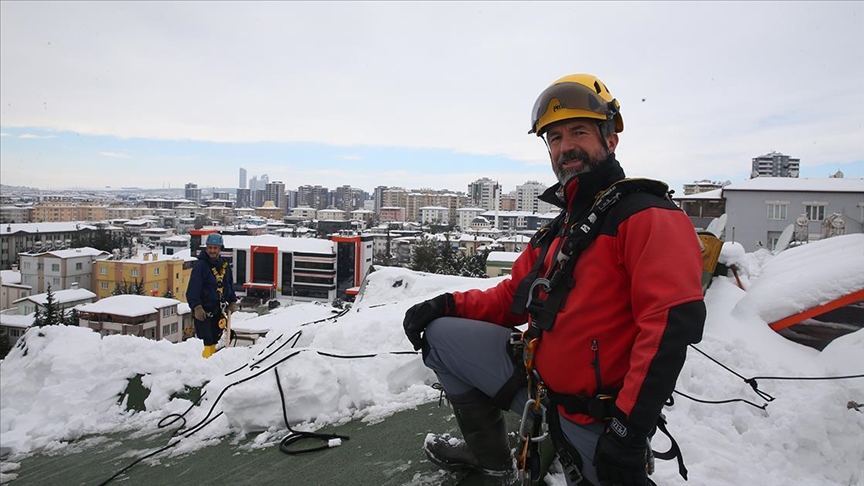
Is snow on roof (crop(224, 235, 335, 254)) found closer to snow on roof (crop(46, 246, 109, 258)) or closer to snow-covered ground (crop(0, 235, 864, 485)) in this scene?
snow on roof (crop(46, 246, 109, 258))

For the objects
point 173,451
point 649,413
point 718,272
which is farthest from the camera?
point 718,272

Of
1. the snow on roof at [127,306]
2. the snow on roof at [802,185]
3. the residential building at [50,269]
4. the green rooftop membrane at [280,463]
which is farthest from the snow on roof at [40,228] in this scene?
the snow on roof at [802,185]

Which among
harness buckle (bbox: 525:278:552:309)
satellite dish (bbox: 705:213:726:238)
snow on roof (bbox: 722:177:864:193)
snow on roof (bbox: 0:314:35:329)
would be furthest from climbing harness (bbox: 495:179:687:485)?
snow on roof (bbox: 0:314:35:329)

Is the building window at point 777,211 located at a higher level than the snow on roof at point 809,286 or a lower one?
higher

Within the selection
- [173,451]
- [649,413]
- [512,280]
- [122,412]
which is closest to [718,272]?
[512,280]

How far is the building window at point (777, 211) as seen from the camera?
26.7 metres

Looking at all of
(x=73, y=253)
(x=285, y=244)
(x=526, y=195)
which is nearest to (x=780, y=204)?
(x=285, y=244)

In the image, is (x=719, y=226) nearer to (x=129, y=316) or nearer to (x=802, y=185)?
(x=802, y=185)

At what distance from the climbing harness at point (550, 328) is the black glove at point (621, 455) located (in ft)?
0.38

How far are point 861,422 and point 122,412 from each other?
220 inches

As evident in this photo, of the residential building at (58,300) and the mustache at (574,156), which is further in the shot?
the residential building at (58,300)

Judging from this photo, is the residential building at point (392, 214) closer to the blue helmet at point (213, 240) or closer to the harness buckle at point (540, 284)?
the blue helmet at point (213, 240)

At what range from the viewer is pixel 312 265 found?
4759 cm

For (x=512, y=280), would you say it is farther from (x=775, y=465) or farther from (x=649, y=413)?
(x=775, y=465)
